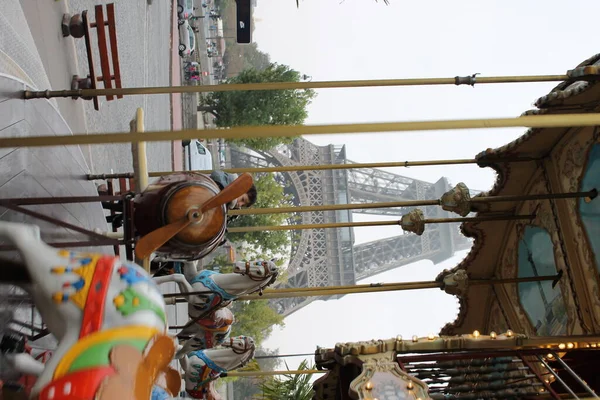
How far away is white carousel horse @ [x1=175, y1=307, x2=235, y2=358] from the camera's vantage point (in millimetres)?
5718

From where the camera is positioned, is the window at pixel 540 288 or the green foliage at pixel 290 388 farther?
the green foliage at pixel 290 388

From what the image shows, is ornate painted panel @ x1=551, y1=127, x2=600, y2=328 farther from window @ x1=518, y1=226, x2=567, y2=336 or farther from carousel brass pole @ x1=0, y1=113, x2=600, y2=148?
carousel brass pole @ x1=0, y1=113, x2=600, y2=148

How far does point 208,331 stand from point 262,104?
16.9 metres

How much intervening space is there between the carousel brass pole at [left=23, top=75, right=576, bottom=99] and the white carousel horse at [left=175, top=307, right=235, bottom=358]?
7.05 feet

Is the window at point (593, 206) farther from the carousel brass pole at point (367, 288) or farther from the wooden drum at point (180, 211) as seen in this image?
the wooden drum at point (180, 211)

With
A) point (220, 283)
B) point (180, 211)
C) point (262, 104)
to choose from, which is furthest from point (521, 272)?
point (262, 104)

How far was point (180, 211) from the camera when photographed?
12.8 feet

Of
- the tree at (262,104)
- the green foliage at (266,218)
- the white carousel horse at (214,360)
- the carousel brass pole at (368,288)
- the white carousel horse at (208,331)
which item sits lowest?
the green foliage at (266,218)

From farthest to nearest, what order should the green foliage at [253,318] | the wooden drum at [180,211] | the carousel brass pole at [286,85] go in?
1. the green foliage at [253,318]
2. the carousel brass pole at [286,85]
3. the wooden drum at [180,211]

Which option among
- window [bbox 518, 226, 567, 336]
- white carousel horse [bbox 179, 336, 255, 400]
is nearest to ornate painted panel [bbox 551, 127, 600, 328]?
window [bbox 518, 226, 567, 336]

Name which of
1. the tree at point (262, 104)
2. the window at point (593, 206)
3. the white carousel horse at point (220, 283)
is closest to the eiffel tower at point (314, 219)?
the tree at point (262, 104)

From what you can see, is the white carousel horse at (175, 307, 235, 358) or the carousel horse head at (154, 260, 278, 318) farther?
the white carousel horse at (175, 307, 235, 358)

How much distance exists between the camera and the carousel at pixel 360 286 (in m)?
2.67

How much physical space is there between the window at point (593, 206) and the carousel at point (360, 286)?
14mm
